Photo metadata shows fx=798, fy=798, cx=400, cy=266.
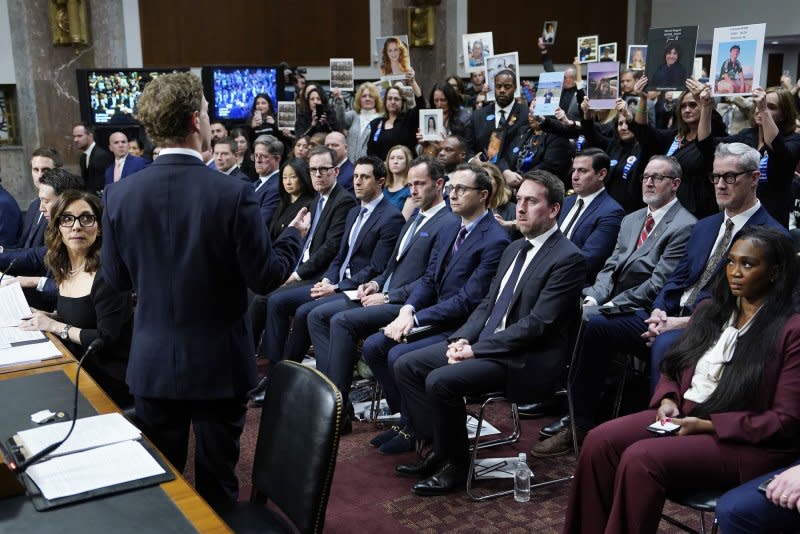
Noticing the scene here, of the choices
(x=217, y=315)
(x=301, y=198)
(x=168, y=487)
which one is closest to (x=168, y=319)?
(x=217, y=315)

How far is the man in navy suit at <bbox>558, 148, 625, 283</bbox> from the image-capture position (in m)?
4.50

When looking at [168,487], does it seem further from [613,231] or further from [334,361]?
[613,231]

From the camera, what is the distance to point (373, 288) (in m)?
4.58

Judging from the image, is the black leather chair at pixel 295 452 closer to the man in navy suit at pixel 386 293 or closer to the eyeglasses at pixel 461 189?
the man in navy suit at pixel 386 293

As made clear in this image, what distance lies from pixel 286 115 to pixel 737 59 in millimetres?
4421

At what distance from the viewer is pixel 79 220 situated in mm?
3387

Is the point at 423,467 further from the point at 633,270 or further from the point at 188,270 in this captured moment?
the point at 188,270

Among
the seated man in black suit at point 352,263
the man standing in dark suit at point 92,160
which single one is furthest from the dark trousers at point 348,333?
the man standing in dark suit at point 92,160

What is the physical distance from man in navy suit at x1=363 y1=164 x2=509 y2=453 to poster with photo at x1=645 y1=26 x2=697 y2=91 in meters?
1.33

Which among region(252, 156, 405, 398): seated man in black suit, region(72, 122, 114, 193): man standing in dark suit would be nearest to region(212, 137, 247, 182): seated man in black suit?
region(72, 122, 114, 193): man standing in dark suit

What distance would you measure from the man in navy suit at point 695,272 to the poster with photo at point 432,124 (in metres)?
2.75

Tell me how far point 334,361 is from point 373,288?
0.51 metres

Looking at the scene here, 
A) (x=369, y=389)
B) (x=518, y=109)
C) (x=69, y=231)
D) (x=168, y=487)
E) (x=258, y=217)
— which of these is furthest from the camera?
(x=518, y=109)

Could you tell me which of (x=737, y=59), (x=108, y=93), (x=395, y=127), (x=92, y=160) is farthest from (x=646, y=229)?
(x=108, y=93)
